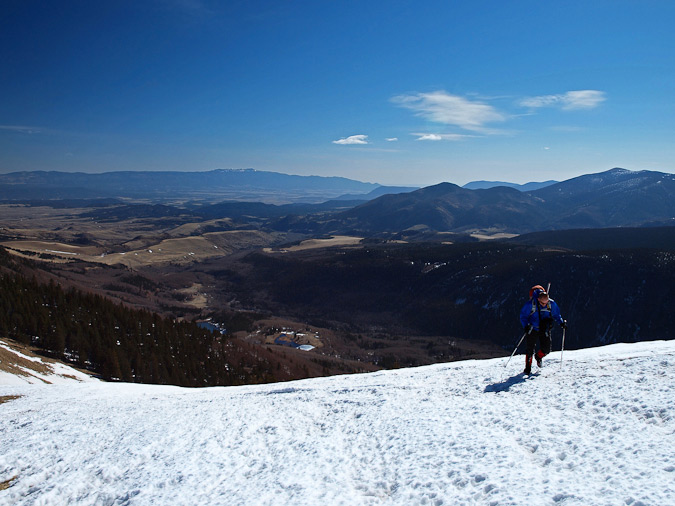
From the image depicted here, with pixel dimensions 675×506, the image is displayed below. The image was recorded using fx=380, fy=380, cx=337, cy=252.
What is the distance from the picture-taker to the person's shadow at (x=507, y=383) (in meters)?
16.5

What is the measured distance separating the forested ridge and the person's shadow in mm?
48889

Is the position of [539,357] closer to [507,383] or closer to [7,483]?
[507,383]

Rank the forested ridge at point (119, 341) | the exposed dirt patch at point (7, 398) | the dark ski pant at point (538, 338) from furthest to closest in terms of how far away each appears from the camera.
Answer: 1. the forested ridge at point (119, 341)
2. the exposed dirt patch at point (7, 398)
3. the dark ski pant at point (538, 338)

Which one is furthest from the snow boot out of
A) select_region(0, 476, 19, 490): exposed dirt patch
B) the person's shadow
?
select_region(0, 476, 19, 490): exposed dirt patch

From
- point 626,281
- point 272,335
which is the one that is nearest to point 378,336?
point 272,335

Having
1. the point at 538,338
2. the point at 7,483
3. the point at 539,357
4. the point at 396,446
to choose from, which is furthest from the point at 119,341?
the point at 538,338

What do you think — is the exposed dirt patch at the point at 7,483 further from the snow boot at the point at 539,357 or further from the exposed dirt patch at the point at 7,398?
the snow boot at the point at 539,357

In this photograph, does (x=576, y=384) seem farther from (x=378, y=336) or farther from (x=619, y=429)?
(x=378, y=336)

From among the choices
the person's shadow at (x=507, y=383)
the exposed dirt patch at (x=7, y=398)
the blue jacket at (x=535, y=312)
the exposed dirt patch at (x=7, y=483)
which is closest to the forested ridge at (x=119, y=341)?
the exposed dirt patch at (x=7, y=398)

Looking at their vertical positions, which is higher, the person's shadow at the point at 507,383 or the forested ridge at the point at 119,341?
the person's shadow at the point at 507,383

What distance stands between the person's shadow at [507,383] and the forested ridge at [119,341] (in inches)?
1925

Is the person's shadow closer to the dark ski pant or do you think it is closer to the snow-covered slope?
the snow-covered slope

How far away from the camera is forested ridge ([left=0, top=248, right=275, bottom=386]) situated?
57031mm

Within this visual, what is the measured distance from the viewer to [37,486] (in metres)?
13.6
